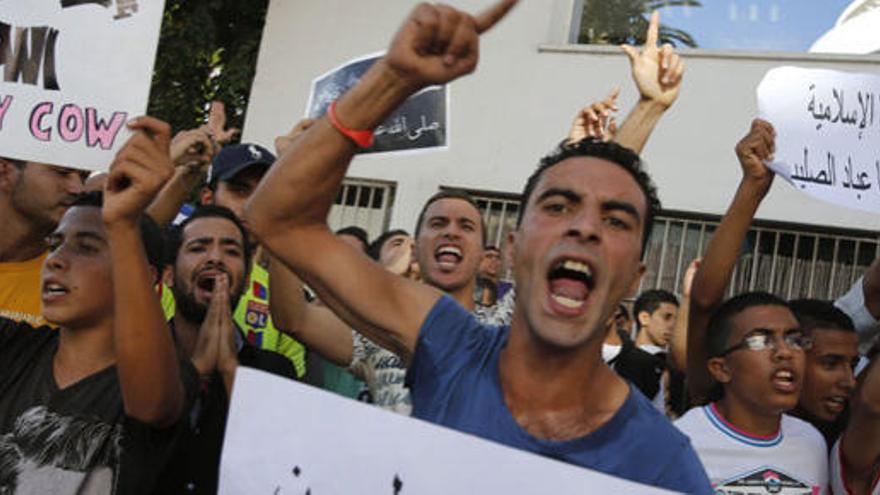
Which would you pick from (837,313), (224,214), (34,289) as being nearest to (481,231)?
(224,214)

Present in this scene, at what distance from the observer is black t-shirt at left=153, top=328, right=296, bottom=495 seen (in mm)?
2730

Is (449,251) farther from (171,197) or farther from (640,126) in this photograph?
(171,197)

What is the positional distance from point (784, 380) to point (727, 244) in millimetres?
411

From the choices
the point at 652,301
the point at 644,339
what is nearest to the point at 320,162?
the point at 644,339

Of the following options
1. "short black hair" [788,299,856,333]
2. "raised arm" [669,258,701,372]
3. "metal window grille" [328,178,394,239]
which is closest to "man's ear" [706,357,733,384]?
"short black hair" [788,299,856,333]

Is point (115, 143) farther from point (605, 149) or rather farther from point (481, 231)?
point (605, 149)

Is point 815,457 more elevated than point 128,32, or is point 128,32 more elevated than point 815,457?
point 128,32

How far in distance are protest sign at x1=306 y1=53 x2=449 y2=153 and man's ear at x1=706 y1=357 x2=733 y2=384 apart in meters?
1.20

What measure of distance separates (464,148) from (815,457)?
6584mm

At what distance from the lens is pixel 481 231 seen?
4.00 meters

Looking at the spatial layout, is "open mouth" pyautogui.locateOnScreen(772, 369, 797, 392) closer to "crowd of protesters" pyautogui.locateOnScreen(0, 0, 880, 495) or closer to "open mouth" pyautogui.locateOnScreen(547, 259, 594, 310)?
"crowd of protesters" pyautogui.locateOnScreen(0, 0, 880, 495)

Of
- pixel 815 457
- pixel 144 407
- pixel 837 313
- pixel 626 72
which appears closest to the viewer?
pixel 144 407

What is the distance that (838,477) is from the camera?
302 cm

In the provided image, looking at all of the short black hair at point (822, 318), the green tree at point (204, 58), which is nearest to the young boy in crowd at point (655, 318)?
the short black hair at point (822, 318)
